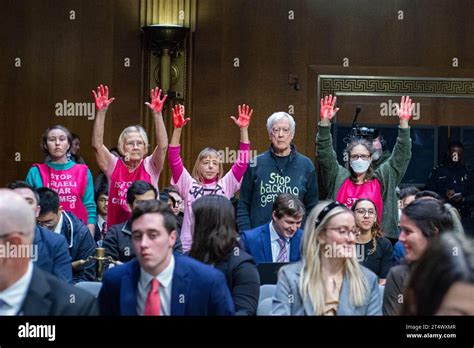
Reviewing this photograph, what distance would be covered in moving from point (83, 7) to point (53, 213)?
3.72m

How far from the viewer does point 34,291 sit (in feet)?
10.0

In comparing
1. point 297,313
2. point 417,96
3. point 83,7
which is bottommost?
point 297,313

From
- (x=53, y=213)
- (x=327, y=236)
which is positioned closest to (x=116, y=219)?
(x=53, y=213)

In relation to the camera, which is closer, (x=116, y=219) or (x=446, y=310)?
(x=446, y=310)

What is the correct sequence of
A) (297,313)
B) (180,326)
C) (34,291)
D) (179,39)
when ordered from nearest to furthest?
(34,291)
(180,326)
(297,313)
(179,39)

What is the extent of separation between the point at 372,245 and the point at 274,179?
0.93m

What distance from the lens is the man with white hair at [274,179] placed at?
22.2 ft

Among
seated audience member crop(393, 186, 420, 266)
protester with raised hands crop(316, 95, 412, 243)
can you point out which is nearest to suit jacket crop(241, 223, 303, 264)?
seated audience member crop(393, 186, 420, 266)

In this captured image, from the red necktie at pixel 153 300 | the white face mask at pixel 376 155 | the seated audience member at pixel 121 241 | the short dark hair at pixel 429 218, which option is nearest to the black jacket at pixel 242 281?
the short dark hair at pixel 429 218

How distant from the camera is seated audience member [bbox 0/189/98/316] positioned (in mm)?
3055

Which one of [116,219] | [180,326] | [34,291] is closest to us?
[34,291]

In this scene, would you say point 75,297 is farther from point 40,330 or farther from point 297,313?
point 297,313

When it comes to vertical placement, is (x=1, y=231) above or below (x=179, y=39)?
below

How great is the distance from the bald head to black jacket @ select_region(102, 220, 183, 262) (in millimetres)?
2600
